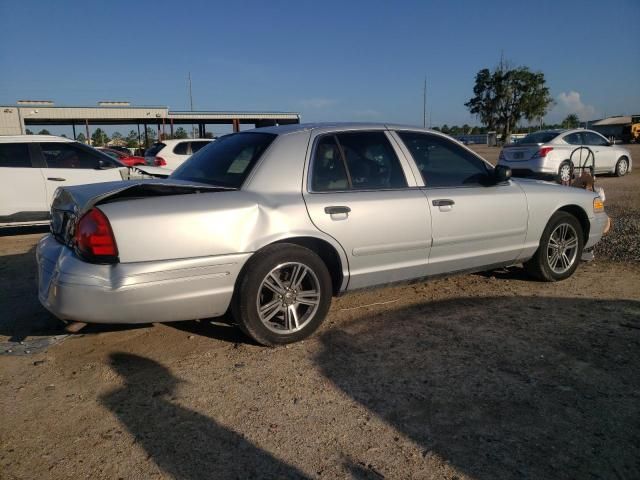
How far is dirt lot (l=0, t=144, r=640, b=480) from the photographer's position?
89.4 inches

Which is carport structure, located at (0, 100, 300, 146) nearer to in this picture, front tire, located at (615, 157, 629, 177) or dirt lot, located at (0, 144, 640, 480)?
front tire, located at (615, 157, 629, 177)

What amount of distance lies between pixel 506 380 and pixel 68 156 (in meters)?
7.59

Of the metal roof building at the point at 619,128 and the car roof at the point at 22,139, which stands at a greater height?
the metal roof building at the point at 619,128

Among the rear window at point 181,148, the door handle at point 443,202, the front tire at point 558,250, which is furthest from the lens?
the rear window at point 181,148

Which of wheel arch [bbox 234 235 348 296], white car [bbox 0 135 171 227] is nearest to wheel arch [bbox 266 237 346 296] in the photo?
wheel arch [bbox 234 235 348 296]

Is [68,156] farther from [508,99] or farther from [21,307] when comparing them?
[508,99]

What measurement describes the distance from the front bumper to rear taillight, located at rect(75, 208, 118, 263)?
65 mm

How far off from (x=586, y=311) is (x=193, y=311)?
124 inches

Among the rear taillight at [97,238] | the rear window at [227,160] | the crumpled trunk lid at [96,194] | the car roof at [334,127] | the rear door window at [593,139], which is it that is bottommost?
the rear taillight at [97,238]

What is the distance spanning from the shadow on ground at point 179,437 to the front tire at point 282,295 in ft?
2.06

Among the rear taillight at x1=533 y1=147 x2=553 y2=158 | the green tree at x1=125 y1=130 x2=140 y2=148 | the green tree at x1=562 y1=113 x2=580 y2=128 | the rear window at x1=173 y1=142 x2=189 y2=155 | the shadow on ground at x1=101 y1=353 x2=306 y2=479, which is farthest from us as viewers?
the green tree at x1=562 y1=113 x2=580 y2=128

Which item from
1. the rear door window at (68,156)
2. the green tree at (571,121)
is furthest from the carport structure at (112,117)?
the green tree at (571,121)

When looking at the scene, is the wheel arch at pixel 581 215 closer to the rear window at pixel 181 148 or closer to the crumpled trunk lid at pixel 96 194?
the crumpled trunk lid at pixel 96 194

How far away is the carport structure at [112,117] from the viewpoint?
1282 inches
